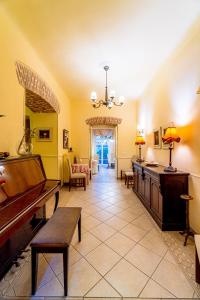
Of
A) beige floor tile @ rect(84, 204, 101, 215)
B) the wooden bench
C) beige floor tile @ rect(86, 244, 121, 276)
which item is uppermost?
the wooden bench

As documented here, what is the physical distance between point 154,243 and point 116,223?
2.60 ft

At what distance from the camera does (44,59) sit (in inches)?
136

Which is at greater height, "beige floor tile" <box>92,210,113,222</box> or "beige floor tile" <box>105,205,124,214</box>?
"beige floor tile" <box>105,205,124,214</box>

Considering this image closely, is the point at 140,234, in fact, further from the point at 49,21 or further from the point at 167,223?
the point at 49,21

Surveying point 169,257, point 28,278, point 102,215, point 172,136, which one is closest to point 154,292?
point 169,257

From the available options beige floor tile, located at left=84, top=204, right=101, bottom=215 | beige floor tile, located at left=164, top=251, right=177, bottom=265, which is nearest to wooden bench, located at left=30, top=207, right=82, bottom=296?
beige floor tile, located at left=164, top=251, right=177, bottom=265

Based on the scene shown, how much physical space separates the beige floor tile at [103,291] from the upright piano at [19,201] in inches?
37.7

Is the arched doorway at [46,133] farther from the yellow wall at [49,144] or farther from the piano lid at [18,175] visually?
the piano lid at [18,175]

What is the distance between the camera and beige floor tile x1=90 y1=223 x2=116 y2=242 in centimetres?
245

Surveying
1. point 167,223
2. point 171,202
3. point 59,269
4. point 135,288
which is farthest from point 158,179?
point 59,269

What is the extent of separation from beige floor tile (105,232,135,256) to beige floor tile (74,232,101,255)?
0.18 meters

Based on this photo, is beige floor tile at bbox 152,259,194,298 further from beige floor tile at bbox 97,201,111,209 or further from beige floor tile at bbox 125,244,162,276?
beige floor tile at bbox 97,201,111,209

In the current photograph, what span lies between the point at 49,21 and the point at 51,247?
3.16 m

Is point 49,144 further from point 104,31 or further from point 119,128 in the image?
point 104,31
